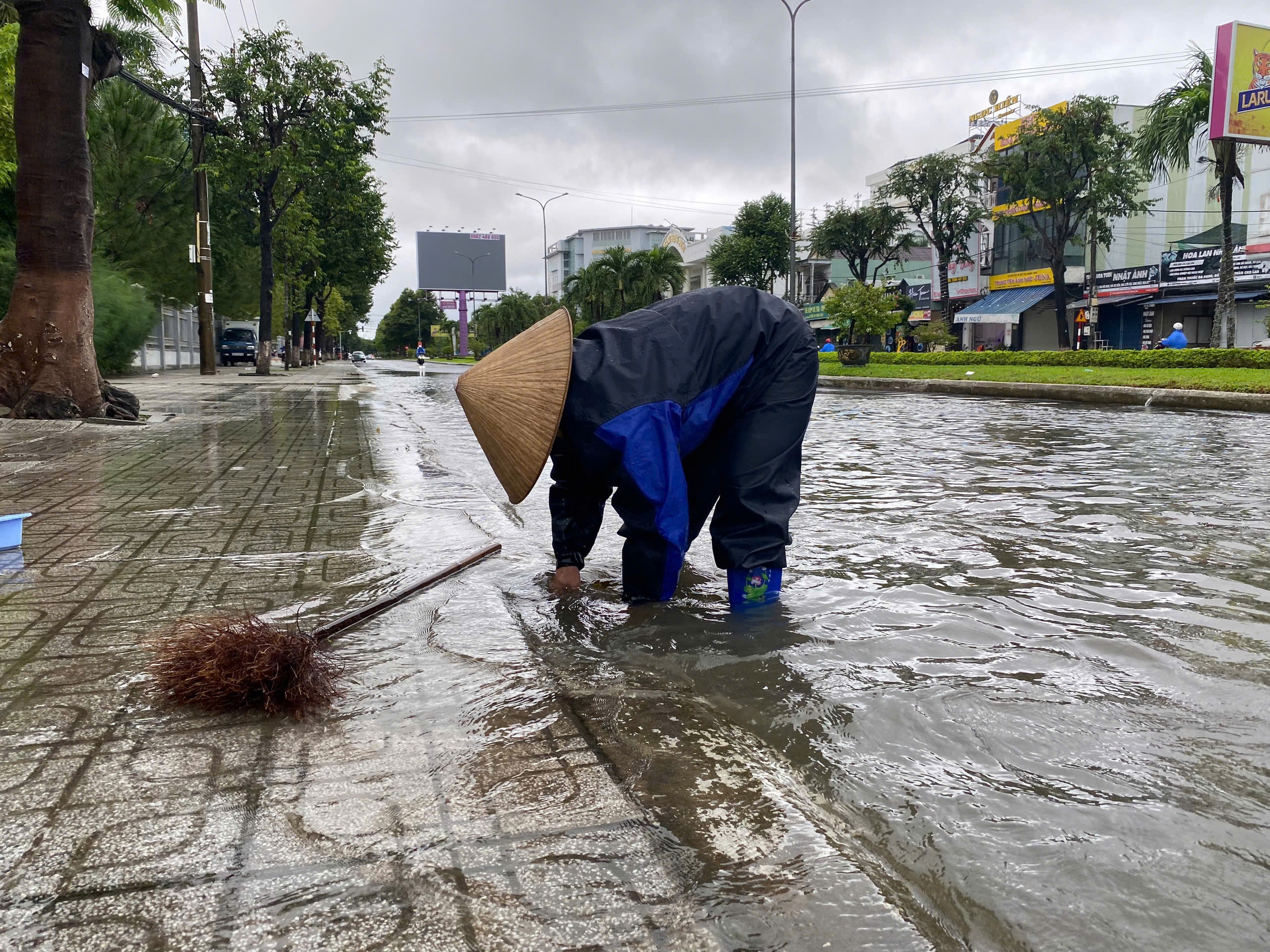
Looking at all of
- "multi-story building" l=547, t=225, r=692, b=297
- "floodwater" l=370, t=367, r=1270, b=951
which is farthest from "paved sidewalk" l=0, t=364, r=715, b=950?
"multi-story building" l=547, t=225, r=692, b=297

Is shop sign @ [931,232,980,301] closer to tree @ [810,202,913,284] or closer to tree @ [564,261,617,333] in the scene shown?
tree @ [810,202,913,284]

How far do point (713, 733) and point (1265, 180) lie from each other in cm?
4001

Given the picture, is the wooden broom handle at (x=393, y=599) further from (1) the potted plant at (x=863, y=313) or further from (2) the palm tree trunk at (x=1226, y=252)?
(1) the potted plant at (x=863, y=313)

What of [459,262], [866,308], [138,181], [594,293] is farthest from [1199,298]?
[459,262]

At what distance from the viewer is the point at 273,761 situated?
7.13 feet

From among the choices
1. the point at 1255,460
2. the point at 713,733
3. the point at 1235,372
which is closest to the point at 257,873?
the point at 713,733

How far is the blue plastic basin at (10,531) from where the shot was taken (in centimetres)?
406

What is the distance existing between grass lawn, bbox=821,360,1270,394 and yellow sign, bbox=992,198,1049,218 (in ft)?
43.8

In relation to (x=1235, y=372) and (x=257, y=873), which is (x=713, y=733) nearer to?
(x=257, y=873)

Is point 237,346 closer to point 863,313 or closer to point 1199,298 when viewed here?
point 863,313

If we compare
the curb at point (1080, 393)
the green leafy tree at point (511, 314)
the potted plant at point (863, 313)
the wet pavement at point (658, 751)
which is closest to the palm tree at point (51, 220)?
the wet pavement at point (658, 751)

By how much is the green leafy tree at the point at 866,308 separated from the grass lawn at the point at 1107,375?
445 cm

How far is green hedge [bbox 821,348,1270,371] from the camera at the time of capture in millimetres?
19469

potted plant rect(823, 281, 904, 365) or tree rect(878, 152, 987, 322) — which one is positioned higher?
tree rect(878, 152, 987, 322)
